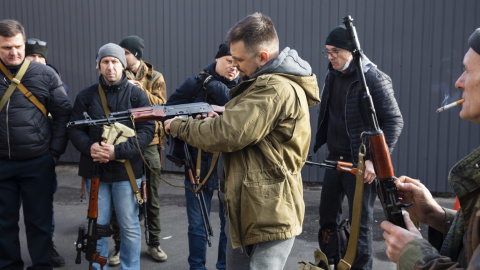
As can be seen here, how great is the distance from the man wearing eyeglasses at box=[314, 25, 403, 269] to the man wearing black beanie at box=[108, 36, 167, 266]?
178 centimetres

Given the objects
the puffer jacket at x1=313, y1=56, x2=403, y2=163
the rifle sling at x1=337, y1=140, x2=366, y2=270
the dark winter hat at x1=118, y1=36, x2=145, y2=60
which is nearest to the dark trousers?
the dark winter hat at x1=118, y1=36, x2=145, y2=60

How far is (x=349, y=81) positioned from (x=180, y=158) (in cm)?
172

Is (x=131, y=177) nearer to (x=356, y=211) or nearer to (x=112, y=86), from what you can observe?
(x=112, y=86)

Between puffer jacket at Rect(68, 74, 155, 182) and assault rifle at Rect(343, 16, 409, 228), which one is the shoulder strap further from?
assault rifle at Rect(343, 16, 409, 228)

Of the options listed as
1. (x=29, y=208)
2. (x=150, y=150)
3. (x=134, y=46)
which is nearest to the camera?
(x=29, y=208)

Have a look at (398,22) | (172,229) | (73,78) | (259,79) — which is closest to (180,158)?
(259,79)

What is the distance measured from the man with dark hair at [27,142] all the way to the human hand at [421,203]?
348cm

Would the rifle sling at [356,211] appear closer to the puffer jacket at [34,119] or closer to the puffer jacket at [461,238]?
the puffer jacket at [461,238]

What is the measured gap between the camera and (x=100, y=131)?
448 cm

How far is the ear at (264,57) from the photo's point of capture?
3045mm

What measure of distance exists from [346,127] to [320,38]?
3.92m

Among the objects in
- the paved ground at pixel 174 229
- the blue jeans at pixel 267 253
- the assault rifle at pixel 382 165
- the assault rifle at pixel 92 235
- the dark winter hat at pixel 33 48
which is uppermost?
the dark winter hat at pixel 33 48

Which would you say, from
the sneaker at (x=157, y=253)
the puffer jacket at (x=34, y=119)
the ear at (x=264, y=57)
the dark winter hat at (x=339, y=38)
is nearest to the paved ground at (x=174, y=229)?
the sneaker at (x=157, y=253)

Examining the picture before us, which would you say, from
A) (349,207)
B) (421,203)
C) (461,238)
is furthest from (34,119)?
(461,238)
